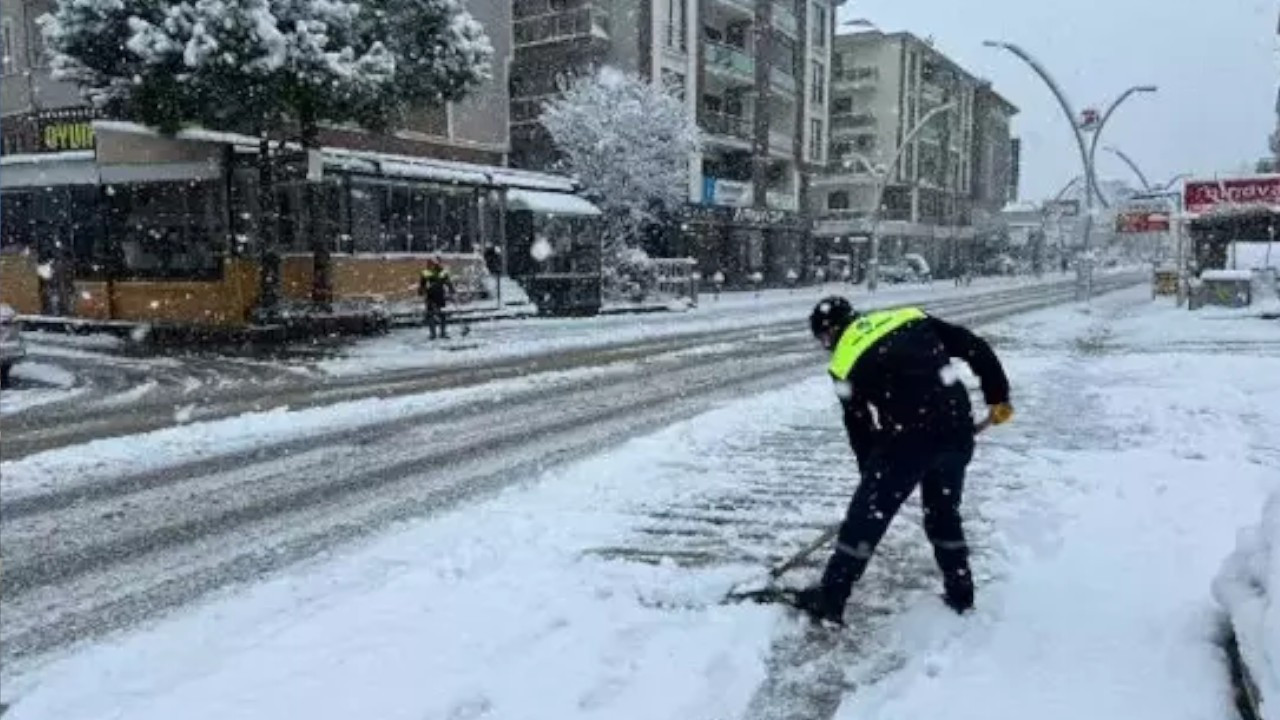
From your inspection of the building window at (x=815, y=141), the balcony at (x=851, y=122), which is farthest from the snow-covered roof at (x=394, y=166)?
the balcony at (x=851, y=122)

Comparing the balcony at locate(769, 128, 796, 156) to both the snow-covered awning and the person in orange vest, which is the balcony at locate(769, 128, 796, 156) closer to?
the snow-covered awning

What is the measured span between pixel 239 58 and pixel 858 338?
1561 centimetres

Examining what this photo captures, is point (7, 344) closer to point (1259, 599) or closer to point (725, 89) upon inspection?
point (1259, 599)

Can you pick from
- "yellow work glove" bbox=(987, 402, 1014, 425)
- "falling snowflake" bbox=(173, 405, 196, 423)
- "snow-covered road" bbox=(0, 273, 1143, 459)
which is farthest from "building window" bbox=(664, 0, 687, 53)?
"yellow work glove" bbox=(987, 402, 1014, 425)

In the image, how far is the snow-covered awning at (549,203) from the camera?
88.6ft

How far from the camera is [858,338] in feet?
13.0

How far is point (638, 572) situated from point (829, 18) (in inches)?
2005

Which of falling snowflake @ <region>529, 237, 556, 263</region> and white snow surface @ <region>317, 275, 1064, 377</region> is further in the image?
falling snowflake @ <region>529, 237, 556, 263</region>

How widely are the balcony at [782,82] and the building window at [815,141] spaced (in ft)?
10.7

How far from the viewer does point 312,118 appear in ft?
62.1

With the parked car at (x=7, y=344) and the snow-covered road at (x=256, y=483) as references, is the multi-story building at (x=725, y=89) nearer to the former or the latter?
the snow-covered road at (x=256, y=483)

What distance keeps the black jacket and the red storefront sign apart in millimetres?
23177

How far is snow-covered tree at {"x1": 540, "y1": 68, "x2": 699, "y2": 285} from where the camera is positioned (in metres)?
33.0

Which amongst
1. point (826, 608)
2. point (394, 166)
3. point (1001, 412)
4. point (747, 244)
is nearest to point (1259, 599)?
point (1001, 412)
